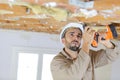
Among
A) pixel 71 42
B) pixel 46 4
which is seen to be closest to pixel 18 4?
pixel 46 4

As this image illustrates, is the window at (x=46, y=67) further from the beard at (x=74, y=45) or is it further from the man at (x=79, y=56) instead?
the beard at (x=74, y=45)

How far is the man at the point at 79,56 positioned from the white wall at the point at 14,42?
253 centimetres

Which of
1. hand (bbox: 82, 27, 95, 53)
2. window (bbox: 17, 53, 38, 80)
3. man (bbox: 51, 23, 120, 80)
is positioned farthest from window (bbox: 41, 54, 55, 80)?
hand (bbox: 82, 27, 95, 53)

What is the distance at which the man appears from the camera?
187 cm

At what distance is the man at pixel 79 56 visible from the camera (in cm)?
187

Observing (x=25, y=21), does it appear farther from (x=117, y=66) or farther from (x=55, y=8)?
(x=117, y=66)

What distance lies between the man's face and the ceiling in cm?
67

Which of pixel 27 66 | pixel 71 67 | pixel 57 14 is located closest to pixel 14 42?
pixel 27 66

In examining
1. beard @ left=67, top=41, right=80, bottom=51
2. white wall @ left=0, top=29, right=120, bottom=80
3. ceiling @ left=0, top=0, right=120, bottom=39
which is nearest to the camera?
beard @ left=67, top=41, right=80, bottom=51

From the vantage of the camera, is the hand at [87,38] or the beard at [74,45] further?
the beard at [74,45]

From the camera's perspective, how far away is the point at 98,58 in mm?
2156

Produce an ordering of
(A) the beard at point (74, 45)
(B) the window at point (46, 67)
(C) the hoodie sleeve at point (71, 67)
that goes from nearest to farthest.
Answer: (C) the hoodie sleeve at point (71, 67), (A) the beard at point (74, 45), (B) the window at point (46, 67)

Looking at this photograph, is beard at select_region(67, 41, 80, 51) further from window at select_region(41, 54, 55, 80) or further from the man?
window at select_region(41, 54, 55, 80)

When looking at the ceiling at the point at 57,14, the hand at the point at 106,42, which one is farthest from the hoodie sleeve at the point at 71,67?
the ceiling at the point at 57,14
